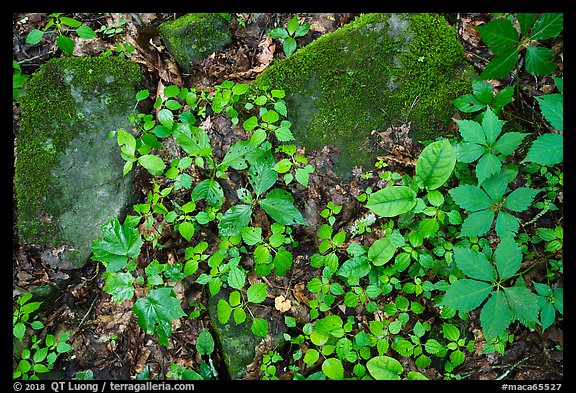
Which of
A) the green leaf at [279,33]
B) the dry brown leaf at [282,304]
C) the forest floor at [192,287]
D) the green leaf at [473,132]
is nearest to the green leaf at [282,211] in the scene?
the forest floor at [192,287]

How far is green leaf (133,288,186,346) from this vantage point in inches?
106

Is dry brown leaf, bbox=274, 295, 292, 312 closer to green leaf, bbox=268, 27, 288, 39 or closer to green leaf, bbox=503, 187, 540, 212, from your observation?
green leaf, bbox=503, 187, 540, 212

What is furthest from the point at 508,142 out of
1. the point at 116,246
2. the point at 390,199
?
the point at 116,246

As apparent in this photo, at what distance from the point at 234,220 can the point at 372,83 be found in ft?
5.53

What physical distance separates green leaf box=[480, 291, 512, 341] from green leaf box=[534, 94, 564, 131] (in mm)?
1261

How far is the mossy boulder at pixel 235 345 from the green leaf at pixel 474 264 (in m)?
1.68

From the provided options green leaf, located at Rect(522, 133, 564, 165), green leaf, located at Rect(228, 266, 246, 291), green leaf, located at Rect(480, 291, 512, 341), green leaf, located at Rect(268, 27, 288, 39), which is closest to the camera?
green leaf, located at Rect(480, 291, 512, 341)

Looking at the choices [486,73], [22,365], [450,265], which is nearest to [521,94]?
[486,73]

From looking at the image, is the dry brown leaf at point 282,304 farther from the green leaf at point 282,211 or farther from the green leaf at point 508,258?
the green leaf at point 508,258

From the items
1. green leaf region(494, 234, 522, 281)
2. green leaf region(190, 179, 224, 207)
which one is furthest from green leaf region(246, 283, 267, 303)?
green leaf region(494, 234, 522, 281)

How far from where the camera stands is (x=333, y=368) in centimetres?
268
